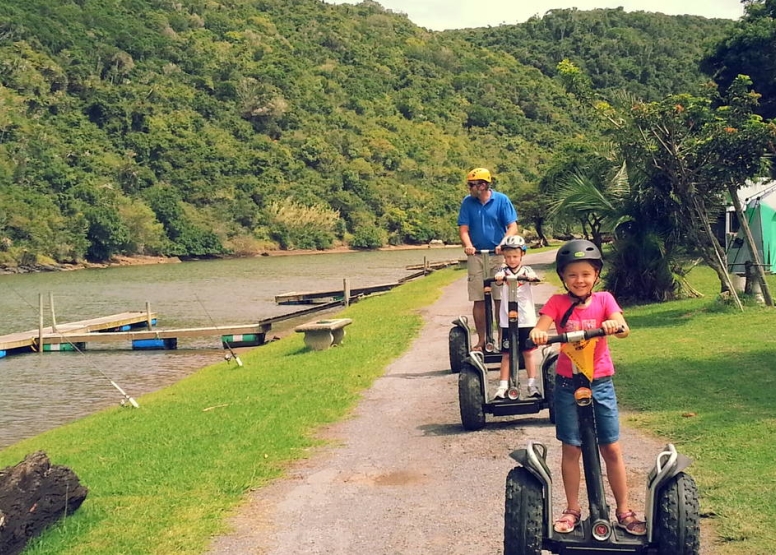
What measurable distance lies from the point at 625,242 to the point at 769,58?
321 inches

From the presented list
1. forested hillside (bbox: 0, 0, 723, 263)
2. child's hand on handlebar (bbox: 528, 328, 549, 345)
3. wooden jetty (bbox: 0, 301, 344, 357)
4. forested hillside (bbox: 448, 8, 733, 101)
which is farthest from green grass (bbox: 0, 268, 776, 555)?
forested hillside (bbox: 448, 8, 733, 101)

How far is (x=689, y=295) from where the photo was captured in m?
18.8

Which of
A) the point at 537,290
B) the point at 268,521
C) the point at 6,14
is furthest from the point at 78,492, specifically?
the point at 6,14

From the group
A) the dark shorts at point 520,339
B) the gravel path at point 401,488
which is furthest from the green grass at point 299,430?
the dark shorts at point 520,339

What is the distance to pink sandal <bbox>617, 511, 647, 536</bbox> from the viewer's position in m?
4.48

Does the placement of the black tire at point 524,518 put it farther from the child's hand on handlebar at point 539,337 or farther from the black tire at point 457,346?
the black tire at point 457,346

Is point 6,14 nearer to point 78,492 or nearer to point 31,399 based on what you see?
point 31,399

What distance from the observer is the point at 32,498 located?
19.5 feet

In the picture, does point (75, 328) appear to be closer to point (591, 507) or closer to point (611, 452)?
A: point (611, 452)

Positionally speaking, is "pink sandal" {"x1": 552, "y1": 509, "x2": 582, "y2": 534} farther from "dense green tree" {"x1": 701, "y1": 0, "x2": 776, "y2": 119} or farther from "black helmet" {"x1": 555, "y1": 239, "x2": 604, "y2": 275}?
"dense green tree" {"x1": 701, "y1": 0, "x2": 776, "y2": 119}

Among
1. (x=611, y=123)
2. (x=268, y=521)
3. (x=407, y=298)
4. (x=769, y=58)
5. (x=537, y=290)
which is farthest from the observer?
(x=407, y=298)

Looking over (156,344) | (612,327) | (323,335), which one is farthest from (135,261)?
(612,327)

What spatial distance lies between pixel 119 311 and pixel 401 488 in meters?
33.3

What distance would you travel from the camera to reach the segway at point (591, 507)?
438 centimetres
